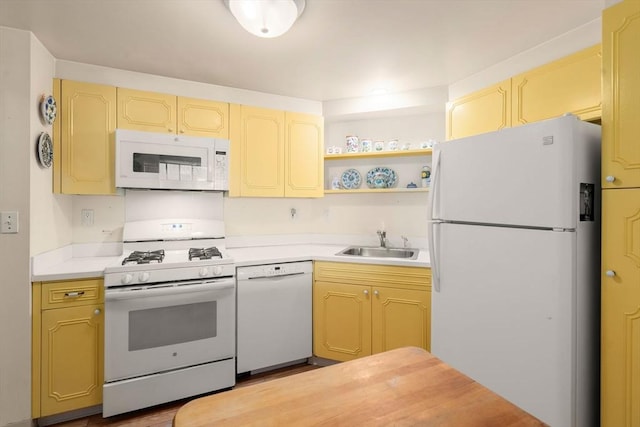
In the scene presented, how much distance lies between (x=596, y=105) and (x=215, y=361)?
107 inches

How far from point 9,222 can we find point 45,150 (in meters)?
0.48

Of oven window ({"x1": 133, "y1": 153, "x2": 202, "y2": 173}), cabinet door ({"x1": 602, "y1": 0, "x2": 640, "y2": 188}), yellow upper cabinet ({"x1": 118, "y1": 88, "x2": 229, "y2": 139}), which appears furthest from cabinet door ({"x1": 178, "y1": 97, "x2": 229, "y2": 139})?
cabinet door ({"x1": 602, "y1": 0, "x2": 640, "y2": 188})

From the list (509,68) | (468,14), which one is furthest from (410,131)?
(468,14)

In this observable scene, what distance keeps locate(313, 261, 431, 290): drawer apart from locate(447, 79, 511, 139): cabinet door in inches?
42.8

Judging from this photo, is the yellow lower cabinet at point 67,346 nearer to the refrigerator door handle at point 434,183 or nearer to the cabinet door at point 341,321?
the cabinet door at point 341,321

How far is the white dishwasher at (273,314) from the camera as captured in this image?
7.39 ft

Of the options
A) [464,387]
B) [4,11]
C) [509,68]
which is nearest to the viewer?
[464,387]

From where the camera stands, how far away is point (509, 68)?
2.09 m

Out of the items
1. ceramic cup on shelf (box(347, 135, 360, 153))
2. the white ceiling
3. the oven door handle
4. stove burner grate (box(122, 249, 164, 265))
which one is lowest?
the oven door handle

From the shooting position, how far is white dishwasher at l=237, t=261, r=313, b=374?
2.25m

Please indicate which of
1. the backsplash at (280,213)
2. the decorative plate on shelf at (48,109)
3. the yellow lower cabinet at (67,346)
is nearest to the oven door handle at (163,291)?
the yellow lower cabinet at (67,346)

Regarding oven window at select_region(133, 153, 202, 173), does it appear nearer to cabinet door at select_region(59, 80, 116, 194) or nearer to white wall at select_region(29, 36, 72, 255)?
cabinet door at select_region(59, 80, 116, 194)

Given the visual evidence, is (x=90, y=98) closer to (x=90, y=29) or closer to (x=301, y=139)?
(x=90, y=29)

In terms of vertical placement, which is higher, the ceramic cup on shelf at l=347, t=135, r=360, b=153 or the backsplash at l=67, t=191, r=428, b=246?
the ceramic cup on shelf at l=347, t=135, r=360, b=153
